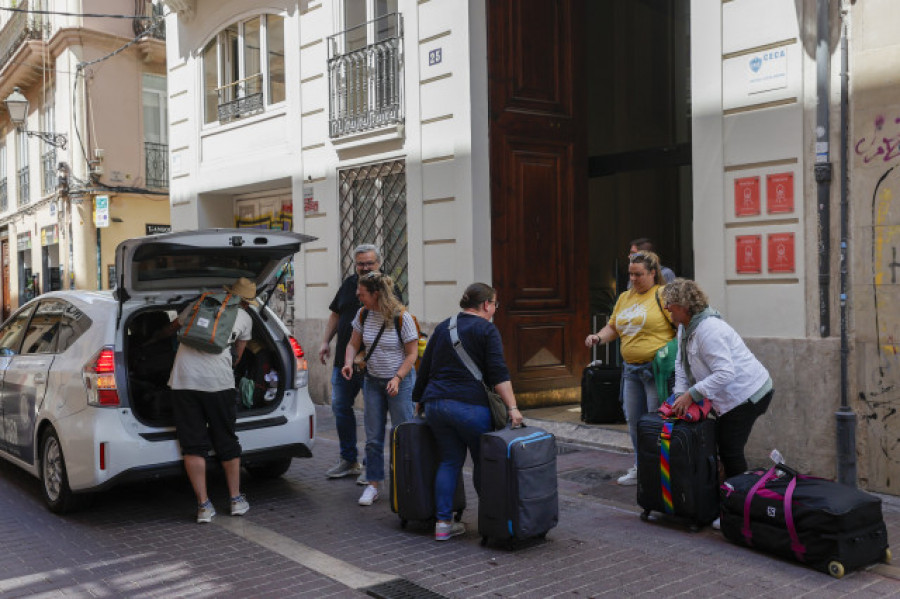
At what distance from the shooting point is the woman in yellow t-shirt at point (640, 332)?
622 centimetres

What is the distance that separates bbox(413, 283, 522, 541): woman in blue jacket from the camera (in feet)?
16.8

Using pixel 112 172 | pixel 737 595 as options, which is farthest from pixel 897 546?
pixel 112 172

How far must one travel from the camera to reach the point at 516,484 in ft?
16.2

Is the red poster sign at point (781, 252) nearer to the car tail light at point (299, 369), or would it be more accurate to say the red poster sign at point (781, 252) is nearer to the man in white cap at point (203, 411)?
the car tail light at point (299, 369)

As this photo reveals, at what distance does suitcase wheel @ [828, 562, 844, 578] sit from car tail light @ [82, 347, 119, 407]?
4.39m

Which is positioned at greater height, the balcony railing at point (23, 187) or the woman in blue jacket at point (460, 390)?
the balcony railing at point (23, 187)

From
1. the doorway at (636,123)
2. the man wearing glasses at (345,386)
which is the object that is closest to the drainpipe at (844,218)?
the man wearing glasses at (345,386)

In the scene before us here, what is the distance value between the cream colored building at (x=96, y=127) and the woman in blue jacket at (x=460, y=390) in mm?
17483

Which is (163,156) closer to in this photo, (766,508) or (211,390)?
(211,390)

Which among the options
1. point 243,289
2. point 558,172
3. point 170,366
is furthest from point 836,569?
point 558,172

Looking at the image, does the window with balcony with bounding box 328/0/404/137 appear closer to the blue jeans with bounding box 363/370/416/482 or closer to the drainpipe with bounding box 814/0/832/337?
the blue jeans with bounding box 363/370/416/482

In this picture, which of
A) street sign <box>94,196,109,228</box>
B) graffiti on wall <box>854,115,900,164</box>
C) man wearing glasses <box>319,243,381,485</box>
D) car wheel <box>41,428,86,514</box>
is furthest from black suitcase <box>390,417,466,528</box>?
street sign <box>94,196,109,228</box>

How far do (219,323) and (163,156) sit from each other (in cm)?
1786

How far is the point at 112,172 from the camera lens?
2125 cm
